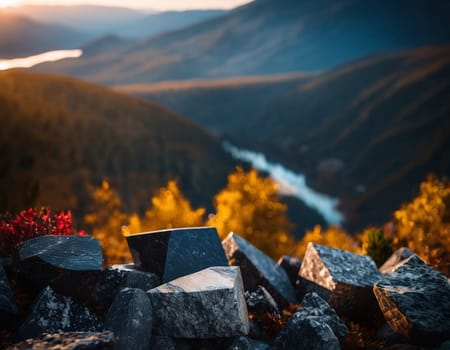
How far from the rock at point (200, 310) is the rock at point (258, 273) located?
2.41 meters

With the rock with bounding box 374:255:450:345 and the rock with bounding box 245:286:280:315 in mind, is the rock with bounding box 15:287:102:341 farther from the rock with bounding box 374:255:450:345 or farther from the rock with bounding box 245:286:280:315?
the rock with bounding box 374:255:450:345

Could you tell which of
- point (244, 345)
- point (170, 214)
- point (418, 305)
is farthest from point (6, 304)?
point (170, 214)

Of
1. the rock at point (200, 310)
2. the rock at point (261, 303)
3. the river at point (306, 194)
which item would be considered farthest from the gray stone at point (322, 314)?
the river at point (306, 194)

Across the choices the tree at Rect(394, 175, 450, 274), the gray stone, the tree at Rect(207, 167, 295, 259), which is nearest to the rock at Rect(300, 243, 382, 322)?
the gray stone

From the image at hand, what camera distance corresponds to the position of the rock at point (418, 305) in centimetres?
717

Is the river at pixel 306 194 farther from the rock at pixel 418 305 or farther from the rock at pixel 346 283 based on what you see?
the rock at pixel 418 305

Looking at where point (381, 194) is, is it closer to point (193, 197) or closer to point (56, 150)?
point (193, 197)

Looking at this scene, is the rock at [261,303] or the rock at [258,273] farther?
the rock at [258,273]

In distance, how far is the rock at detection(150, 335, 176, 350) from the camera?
289 inches

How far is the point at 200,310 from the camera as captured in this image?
23.9 ft

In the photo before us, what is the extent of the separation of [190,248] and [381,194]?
15330cm

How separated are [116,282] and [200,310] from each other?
2.23m

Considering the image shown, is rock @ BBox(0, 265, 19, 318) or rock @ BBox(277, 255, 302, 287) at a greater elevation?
rock @ BBox(0, 265, 19, 318)

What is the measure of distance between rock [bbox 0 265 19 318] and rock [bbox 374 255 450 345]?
22.7ft
